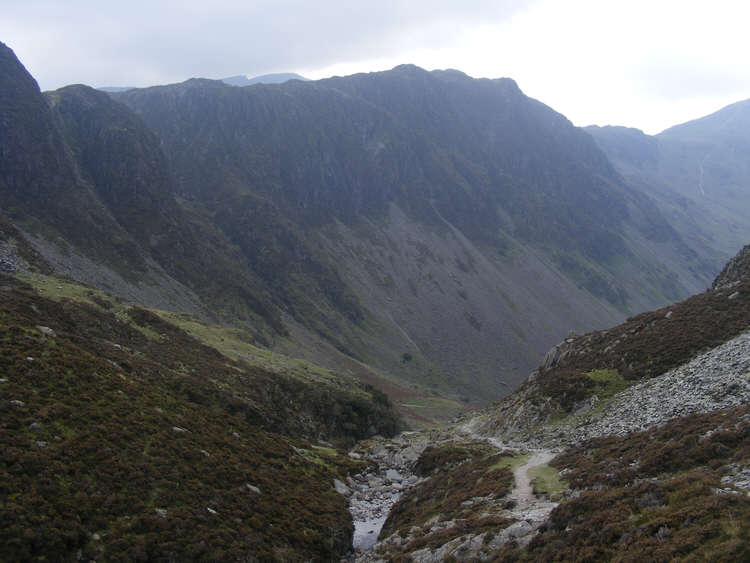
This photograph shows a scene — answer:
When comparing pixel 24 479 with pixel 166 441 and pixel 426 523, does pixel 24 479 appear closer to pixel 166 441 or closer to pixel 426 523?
pixel 166 441

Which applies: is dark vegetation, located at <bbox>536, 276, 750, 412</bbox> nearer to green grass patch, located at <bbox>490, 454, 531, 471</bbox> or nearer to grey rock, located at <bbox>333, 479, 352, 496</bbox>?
green grass patch, located at <bbox>490, 454, 531, 471</bbox>

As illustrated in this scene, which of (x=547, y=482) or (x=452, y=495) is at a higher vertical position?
(x=547, y=482)

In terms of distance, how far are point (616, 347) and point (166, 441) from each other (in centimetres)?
4342

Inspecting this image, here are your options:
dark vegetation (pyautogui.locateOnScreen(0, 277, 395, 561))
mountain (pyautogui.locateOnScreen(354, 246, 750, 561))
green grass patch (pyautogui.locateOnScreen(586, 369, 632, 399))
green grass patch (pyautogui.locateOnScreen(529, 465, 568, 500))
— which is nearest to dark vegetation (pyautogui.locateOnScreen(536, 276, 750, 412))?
mountain (pyautogui.locateOnScreen(354, 246, 750, 561))

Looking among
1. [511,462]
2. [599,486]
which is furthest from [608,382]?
[599,486]

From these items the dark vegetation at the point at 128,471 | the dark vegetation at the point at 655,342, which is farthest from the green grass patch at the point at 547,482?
the dark vegetation at the point at 655,342

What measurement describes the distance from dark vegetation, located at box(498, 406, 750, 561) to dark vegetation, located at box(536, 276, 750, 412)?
16.6 metres

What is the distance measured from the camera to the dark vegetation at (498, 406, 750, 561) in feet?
45.0

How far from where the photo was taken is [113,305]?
2808 inches

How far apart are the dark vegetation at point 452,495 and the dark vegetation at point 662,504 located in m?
4.80

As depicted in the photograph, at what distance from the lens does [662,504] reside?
1744cm

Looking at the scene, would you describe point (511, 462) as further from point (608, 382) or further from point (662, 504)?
point (662, 504)

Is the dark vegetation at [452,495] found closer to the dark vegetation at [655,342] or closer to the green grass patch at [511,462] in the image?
the green grass patch at [511,462]

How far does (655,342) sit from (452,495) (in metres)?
26.2
